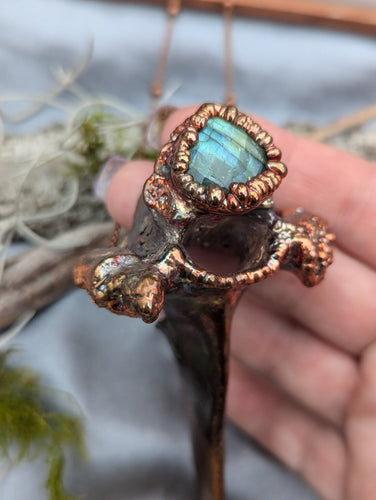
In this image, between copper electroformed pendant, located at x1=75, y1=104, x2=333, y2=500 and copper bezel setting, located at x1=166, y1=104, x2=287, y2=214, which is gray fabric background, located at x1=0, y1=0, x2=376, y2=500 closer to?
copper electroformed pendant, located at x1=75, y1=104, x2=333, y2=500

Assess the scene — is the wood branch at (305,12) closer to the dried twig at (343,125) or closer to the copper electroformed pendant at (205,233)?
the dried twig at (343,125)

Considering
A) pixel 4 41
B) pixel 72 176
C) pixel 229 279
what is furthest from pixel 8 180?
pixel 229 279

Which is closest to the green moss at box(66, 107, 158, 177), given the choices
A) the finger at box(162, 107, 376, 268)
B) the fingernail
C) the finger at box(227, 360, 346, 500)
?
the fingernail

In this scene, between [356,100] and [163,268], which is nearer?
[163,268]

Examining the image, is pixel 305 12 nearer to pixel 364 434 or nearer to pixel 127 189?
pixel 127 189

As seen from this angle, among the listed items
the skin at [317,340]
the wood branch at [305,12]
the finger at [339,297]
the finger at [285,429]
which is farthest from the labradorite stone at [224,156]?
the wood branch at [305,12]

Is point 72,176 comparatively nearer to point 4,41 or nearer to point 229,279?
point 4,41

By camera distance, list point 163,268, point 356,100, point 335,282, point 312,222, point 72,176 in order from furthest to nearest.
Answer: point 356,100
point 72,176
point 335,282
point 312,222
point 163,268
